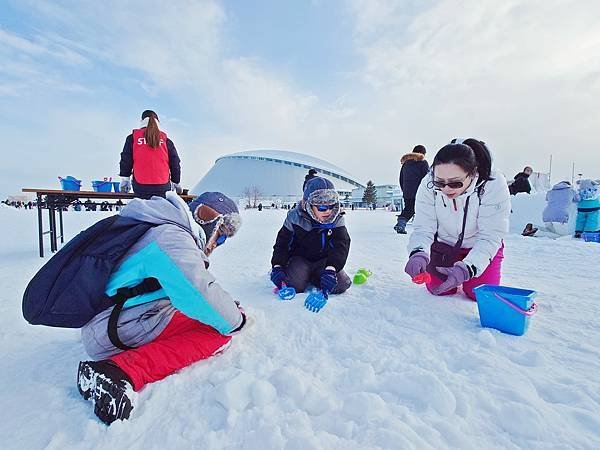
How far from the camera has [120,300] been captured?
1.08 m

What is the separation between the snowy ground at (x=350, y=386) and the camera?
792 mm

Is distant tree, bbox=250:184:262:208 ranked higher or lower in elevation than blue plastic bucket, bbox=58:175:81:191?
higher

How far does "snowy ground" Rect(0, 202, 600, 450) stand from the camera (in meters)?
0.79

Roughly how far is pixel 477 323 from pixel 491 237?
0.56m

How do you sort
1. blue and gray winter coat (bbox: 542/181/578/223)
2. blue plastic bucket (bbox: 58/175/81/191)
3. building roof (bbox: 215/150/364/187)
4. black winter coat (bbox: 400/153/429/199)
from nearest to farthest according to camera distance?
blue plastic bucket (bbox: 58/175/81/191), black winter coat (bbox: 400/153/429/199), blue and gray winter coat (bbox: 542/181/578/223), building roof (bbox: 215/150/364/187)

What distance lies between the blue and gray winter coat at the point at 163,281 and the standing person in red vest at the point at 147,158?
7.29 feet

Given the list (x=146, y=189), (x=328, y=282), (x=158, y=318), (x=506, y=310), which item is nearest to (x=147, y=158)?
(x=146, y=189)

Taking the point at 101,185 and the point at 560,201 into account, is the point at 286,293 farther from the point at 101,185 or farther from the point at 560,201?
the point at 560,201

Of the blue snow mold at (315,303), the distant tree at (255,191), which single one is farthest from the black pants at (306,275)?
the distant tree at (255,191)

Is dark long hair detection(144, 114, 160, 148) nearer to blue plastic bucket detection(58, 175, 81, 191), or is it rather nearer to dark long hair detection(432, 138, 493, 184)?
blue plastic bucket detection(58, 175, 81, 191)

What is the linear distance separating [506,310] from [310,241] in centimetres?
120

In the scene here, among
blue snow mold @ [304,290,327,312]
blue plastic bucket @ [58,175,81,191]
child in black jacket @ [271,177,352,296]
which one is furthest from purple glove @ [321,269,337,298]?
blue plastic bucket @ [58,175,81,191]

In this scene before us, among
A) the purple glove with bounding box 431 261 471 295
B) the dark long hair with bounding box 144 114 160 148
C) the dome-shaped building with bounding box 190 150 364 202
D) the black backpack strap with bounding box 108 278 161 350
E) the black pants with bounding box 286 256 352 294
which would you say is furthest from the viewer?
the dome-shaped building with bounding box 190 150 364 202

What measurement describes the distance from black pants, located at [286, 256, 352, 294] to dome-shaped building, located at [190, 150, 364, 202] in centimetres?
4797
